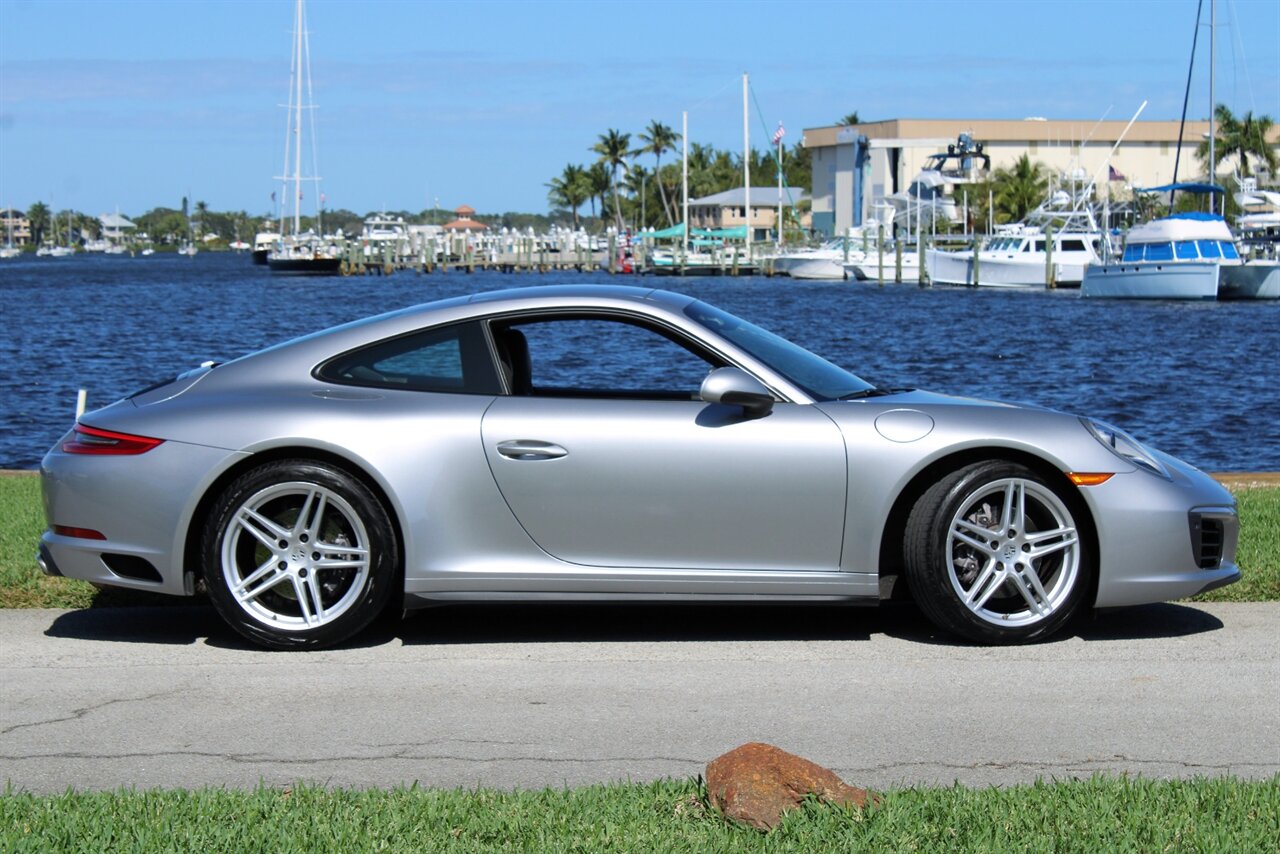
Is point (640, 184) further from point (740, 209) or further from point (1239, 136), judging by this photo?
point (1239, 136)

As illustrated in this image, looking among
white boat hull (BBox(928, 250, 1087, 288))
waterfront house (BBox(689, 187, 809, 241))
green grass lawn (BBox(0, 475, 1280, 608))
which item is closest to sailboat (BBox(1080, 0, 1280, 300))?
white boat hull (BBox(928, 250, 1087, 288))

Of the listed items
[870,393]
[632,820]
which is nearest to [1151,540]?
[870,393]

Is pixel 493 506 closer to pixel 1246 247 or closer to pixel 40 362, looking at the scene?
pixel 40 362

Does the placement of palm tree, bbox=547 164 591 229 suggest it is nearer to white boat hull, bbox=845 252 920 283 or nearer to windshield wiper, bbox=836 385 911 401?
white boat hull, bbox=845 252 920 283

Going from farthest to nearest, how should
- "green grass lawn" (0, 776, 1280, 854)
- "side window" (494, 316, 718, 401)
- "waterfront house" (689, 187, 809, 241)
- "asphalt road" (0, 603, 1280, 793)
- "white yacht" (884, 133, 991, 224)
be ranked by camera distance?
"waterfront house" (689, 187, 809, 241)
"white yacht" (884, 133, 991, 224)
"side window" (494, 316, 718, 401)
"asphalt road" (0, 603, 1280, 793)
"green grass lawn" (0, 776, 1280, 854)

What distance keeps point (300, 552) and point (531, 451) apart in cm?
97

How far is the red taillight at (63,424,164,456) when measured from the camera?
19.6 ft

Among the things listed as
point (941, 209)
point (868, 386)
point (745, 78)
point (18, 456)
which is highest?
point (745, 78)

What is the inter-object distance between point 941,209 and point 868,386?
277 ft

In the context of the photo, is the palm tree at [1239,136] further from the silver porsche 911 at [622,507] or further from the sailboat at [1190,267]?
the silver porsche 911 at [622,507]

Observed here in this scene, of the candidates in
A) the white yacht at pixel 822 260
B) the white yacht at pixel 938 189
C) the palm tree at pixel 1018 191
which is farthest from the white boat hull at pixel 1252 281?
the palm tree at pixel 1018 191

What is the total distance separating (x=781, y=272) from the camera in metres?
100

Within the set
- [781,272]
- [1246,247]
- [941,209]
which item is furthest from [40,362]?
[781,272]

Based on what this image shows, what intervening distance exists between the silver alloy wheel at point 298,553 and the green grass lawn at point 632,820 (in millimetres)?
1758
